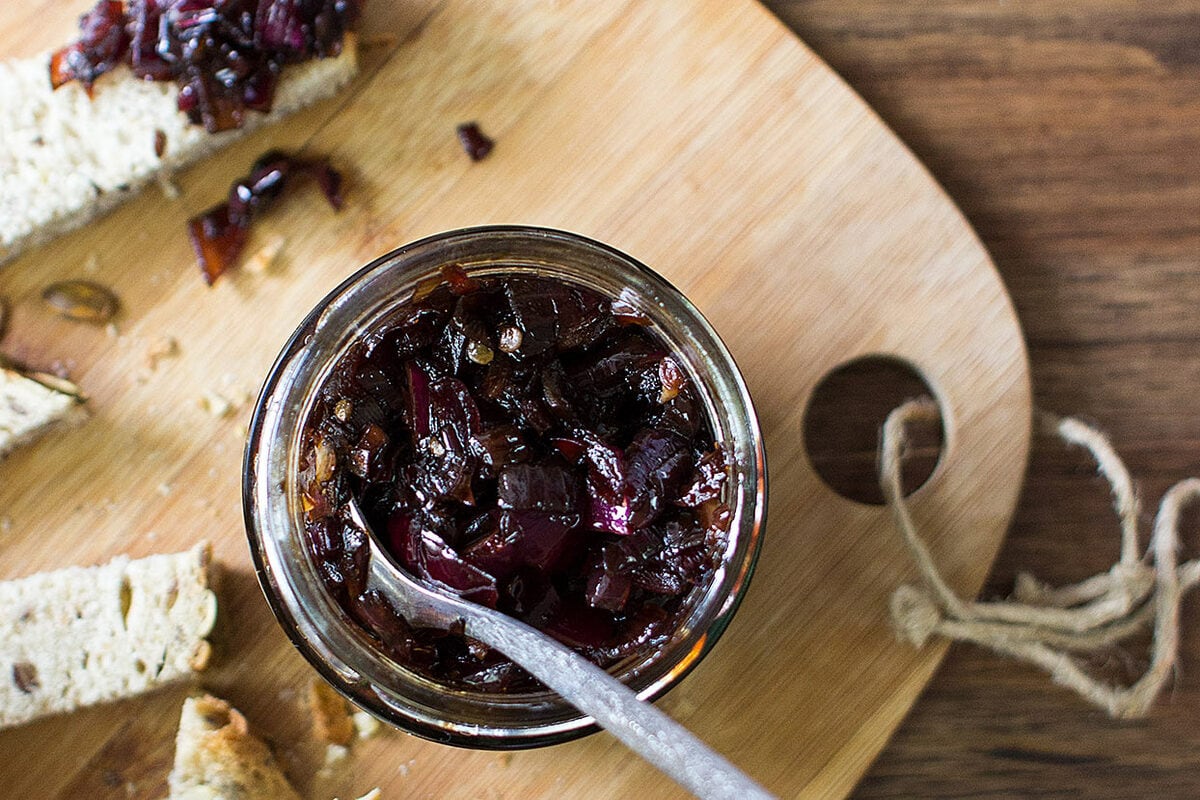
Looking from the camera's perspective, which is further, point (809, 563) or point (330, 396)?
point (809, 563)

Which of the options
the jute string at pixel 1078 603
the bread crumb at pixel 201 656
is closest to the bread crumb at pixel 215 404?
the bread crumb at pixel 201 656

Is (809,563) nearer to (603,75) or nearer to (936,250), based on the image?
(936,250)

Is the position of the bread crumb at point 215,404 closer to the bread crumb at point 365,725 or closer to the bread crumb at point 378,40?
the bread crumb at point 365,725

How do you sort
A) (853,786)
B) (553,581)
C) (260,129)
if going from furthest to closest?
(260,129)
(853,786)
(553,581)

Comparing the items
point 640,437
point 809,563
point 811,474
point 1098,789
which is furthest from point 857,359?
point 1098,789

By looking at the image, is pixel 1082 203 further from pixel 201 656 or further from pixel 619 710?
pixel 201 656

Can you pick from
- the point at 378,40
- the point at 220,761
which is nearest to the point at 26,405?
the point at 220,761
